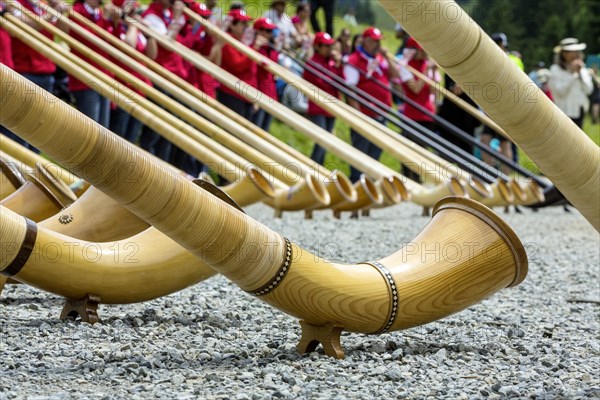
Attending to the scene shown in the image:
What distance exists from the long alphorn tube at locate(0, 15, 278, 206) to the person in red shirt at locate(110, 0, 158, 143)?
1039mm

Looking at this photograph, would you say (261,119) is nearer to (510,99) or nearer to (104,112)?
(104,112)

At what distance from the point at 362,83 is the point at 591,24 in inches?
934

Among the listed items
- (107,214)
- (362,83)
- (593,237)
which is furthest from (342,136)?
(107,214)

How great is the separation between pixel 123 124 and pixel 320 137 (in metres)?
1.45

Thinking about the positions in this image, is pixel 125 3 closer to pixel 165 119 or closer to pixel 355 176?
pixel 165 119

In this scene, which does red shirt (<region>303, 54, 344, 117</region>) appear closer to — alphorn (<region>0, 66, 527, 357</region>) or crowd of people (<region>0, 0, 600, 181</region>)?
crowd of people (<region>0, 0, 600, 181</region>)

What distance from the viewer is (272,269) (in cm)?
269

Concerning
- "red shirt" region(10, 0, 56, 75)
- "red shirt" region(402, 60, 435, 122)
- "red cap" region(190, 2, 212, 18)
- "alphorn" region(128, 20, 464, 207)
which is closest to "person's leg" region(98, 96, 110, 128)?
"red shirt" region(10, 0, 56, 75)

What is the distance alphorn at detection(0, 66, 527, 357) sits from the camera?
2.43 metres

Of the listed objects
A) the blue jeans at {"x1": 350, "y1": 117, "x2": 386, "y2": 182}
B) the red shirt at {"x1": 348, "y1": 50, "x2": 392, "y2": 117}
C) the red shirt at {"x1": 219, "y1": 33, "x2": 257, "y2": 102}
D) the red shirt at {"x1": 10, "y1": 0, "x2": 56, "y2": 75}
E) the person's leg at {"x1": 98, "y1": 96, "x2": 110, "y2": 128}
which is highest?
the red shirt at {"x1": 348, "y1": 50, "x2": 392, "y2": 117}

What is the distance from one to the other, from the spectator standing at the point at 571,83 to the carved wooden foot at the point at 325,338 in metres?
8.47

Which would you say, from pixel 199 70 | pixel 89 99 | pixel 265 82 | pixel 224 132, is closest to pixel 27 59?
pixel 89 99

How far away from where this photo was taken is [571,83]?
36.5ft

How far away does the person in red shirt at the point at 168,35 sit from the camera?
8.59 meters
